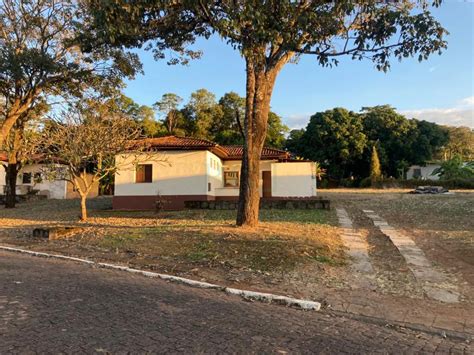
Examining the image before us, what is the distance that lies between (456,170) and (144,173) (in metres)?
33.6

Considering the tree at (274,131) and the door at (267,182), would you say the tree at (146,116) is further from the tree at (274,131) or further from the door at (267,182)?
the door at (267,182)

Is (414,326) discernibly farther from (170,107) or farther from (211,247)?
(170,107)

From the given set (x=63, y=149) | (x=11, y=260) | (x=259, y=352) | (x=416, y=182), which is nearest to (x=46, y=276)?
(x=11, y=260)

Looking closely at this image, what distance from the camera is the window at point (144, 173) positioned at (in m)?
23.0

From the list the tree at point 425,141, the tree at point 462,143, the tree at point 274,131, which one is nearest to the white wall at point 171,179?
the tree at point 274,131

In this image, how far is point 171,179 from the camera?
74.8 feet

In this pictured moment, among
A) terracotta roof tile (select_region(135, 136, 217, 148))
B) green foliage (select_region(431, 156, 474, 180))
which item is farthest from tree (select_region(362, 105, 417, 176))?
terracotta roof tile (select_region(135, 136, 217, 148))

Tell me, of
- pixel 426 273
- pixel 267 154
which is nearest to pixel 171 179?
pixel 267 154

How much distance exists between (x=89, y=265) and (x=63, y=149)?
29.2 ft

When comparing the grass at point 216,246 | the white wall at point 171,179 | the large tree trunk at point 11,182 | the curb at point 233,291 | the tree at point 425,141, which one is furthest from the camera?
the tree at point 425,141

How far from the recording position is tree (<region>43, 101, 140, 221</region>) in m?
16.6

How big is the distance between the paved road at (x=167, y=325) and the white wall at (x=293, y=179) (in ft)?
69.0

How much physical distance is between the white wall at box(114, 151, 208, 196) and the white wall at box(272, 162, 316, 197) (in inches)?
256

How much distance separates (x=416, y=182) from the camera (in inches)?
1666
